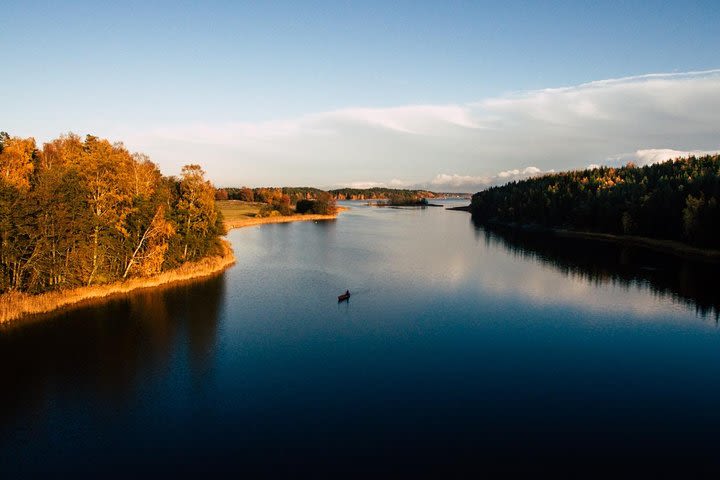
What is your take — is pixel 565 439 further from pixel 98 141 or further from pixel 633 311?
pixel 98 141

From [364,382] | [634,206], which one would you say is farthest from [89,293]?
[634,206]

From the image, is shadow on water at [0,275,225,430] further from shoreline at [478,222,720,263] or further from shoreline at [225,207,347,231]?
shoreline at [225,207,347,231]

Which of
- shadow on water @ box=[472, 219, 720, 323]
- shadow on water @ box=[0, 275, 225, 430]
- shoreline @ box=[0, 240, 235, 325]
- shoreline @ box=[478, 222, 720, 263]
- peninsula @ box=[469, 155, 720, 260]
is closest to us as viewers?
shadow on water @ box=[0, 275, 225, 430]

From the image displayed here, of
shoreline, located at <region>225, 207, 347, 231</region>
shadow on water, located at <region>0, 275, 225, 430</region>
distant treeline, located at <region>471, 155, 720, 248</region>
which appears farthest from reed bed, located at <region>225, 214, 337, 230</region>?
shadow on water, located at <region>0, 275, 225, 430</region>

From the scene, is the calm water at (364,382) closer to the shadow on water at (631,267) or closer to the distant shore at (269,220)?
the shadow on water at (631,267)

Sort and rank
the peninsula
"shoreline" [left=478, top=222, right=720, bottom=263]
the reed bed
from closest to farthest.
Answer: "shoreline" [left=478, top=222, right=720, bottom=263] → the peninsula → the reed bed

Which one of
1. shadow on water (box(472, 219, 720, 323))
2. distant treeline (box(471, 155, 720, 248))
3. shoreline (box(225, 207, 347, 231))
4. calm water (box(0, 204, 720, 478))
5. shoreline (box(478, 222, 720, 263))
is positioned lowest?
calm water (box(0, 204, 720, 478))

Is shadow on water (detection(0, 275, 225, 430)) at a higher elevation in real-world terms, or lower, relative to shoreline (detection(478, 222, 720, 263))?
lower
